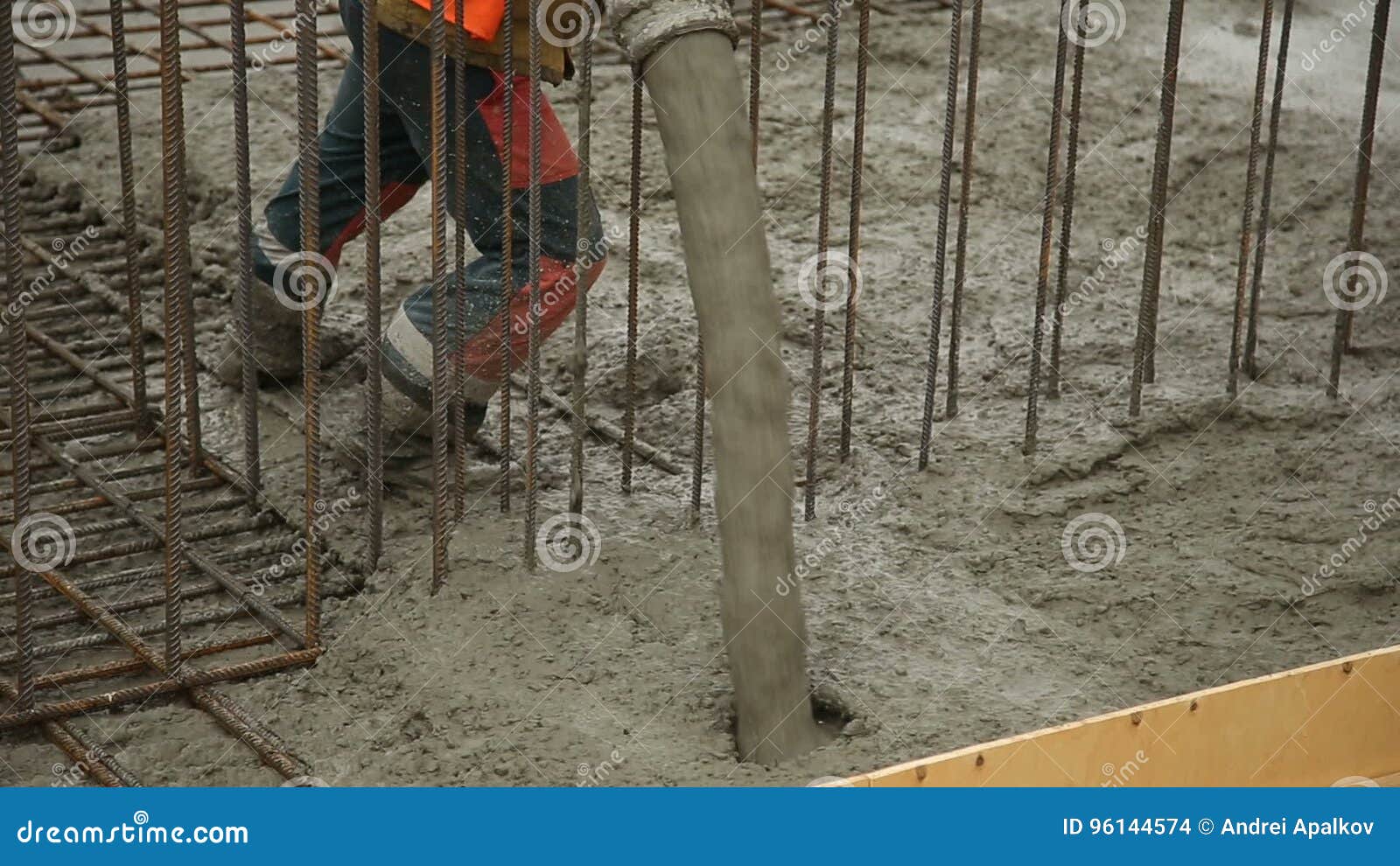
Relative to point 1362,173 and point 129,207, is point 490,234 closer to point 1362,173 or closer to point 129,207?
point 129,207

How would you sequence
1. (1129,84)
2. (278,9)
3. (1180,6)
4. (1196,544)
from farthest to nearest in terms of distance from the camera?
(278,9) → (1129,84) → (1180,6) → (1196,544)

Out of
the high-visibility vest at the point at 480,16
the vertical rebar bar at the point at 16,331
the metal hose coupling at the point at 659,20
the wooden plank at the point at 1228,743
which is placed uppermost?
the high-visibility vest at the point at 480,16

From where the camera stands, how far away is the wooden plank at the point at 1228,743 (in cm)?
233

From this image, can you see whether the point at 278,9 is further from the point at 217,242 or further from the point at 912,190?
the point at 912,190

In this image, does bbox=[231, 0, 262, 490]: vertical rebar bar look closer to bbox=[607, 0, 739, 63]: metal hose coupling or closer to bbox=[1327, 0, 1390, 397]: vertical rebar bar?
bbox=[607, 0, 739, 63]: metal hose coupling

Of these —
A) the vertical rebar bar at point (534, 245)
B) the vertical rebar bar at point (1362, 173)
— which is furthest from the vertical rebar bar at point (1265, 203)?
the vertical rebar bar at point (534, 245)

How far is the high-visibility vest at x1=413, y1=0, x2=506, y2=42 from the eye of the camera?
9.71 feet

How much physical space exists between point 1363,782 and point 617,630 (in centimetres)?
119

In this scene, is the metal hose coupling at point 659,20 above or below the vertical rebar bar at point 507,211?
above

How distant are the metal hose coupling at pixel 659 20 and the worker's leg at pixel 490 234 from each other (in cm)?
54

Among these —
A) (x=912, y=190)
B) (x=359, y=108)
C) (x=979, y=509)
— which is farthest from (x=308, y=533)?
(x=912, y=190)

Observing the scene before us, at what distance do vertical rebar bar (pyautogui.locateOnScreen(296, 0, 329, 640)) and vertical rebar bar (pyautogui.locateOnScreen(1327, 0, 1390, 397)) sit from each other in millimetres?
2133

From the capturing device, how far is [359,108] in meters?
3.42

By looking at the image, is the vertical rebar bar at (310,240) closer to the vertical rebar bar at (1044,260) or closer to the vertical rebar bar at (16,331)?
the vertical rebar bar at (16,331)
